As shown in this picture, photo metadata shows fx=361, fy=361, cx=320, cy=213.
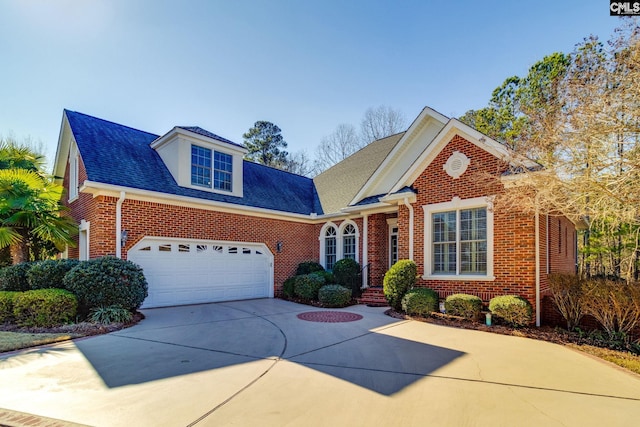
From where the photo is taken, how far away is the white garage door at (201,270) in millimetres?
11422

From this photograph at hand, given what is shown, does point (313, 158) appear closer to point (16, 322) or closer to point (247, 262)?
point (247, 262)

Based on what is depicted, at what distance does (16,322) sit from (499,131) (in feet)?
82.0

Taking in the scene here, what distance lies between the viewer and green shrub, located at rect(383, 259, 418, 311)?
35.8 ft

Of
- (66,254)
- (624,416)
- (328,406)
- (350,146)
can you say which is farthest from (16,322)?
(350,146)

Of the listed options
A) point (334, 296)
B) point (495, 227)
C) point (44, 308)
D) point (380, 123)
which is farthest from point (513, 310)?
point (380, 123)

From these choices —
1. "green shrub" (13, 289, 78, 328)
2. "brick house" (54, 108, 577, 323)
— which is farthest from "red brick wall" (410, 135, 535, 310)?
"green shrub" (13, 289, 78, 328)

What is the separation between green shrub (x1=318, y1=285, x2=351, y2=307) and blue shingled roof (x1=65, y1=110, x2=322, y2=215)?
4.35 metres

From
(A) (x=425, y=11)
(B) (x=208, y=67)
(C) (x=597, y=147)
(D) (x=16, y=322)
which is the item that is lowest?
(D) (x=16, y=322)

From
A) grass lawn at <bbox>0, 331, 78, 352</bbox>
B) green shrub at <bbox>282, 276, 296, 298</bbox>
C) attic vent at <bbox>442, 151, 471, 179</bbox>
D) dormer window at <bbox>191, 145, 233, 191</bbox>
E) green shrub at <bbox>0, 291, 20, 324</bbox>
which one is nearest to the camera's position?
→ grass lawn at <bbox>0, 331, 78, 352</bbox>

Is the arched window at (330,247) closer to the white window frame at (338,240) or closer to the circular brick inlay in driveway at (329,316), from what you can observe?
the white window frame at (338,240)

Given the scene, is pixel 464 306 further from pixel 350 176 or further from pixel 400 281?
pixel 350 176

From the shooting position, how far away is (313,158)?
36750 millimetres

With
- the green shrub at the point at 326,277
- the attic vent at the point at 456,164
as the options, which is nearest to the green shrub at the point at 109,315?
the green shrub at the point at 326,277

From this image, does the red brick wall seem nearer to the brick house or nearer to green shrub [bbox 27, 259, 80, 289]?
the brick house
